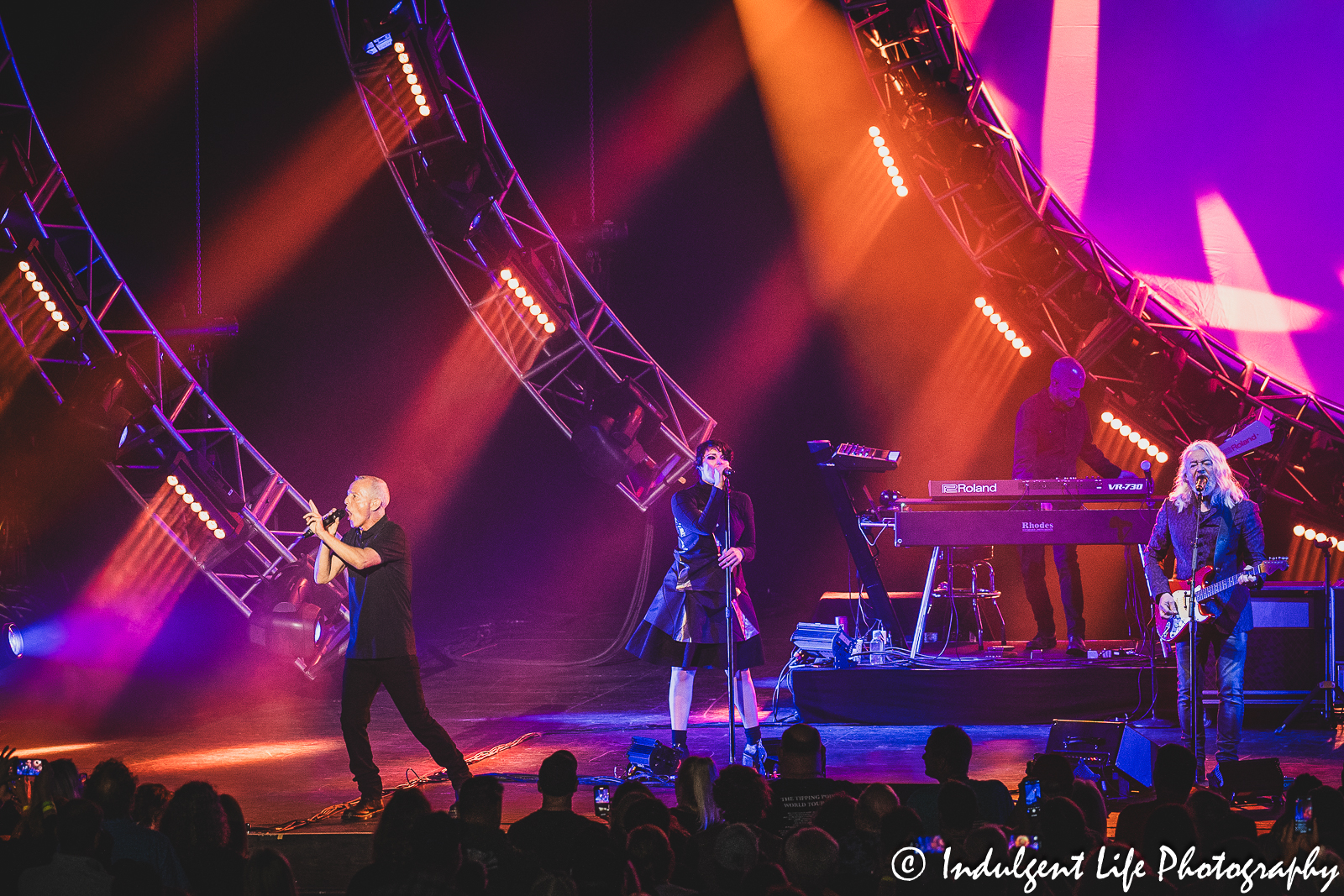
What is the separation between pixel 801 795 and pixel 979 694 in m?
3.89

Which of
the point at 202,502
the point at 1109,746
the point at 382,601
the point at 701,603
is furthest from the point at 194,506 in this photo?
the point at 1109,746

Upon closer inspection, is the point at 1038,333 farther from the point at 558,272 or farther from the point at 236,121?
the point at 236,121

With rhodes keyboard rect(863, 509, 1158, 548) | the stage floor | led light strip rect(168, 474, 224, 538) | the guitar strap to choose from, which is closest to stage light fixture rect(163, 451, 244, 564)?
led light strip rect(168, 474, 224, 538)

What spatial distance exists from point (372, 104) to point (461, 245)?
1.51 metres

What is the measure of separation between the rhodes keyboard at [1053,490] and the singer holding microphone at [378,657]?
3691 millimetres

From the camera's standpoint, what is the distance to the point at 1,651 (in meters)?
9.85

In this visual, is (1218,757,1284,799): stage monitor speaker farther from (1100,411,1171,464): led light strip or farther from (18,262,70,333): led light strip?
Answer: (18,262,70,333): led light strip

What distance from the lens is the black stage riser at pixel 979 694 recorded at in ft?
23.2

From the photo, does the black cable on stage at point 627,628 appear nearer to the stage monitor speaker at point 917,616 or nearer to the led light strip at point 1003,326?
the stage monitor speaker at point 917,616

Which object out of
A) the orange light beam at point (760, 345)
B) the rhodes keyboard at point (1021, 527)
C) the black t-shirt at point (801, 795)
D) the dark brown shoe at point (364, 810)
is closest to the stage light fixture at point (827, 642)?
the rhodes keyboard at point (1021, 527)

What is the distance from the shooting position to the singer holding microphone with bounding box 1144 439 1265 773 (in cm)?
546

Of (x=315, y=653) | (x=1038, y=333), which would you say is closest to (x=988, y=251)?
(x=1038, y=333)

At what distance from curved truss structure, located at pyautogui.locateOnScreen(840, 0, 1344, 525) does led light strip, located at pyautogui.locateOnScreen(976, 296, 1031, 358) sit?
28 centimetres

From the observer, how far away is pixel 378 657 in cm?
511
